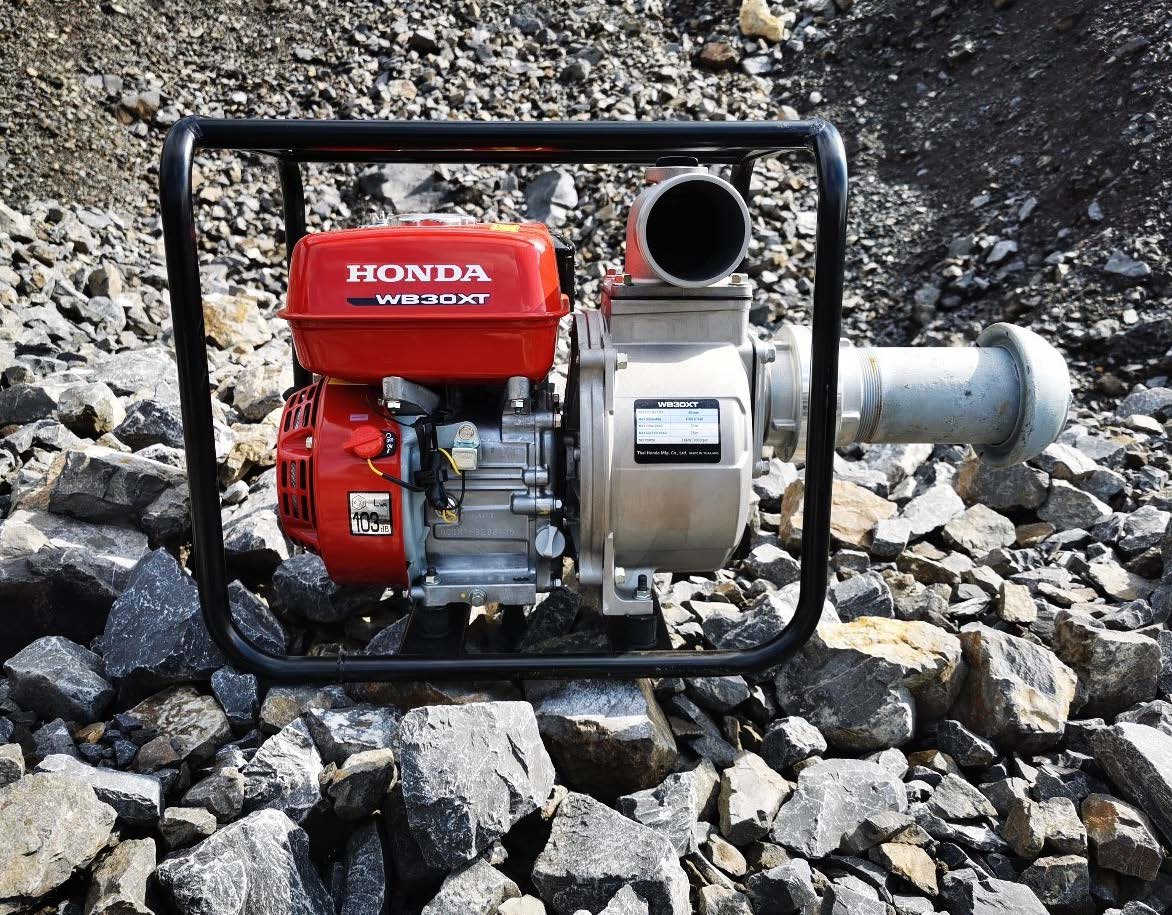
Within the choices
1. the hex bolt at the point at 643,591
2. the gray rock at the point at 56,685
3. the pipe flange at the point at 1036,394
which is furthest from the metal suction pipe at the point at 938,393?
the gray rock at the point at 56,685

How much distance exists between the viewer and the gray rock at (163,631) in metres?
2.31

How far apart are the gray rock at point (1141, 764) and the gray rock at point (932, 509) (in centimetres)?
108

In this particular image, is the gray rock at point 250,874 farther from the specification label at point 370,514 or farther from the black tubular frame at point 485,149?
the specification label at point 370,514

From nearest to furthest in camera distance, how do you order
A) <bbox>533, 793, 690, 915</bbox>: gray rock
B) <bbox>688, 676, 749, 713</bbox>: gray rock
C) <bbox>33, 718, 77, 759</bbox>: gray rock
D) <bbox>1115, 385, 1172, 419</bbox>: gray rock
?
<bbox>533, 793, 690, 915</bbox>: gray rock < <bbox>33, 718, 77, 759</bbox>: gray rock < <bbox>688, 676, 749, 713</bbox>: gray rock < <bbox>1115, 385, 1172, 419</bbox>: gray rock

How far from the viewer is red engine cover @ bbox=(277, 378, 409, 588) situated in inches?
85.4

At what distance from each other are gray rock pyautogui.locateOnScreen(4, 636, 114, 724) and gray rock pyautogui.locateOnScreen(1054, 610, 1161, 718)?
251 centimetres

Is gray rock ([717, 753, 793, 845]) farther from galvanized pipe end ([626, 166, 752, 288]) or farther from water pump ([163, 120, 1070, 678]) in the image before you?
galvanized pipe end ([626, 166, 752, 288])

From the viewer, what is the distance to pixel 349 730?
7.08 ft

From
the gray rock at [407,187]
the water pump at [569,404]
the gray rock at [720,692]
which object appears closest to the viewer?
the water pump at [569,404]

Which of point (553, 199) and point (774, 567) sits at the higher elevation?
point (553, 199)

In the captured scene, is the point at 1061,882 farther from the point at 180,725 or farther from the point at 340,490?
the point at 180,725

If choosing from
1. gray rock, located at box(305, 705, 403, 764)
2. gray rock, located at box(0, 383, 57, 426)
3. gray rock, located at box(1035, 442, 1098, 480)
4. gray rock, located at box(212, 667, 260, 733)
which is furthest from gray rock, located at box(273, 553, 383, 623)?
gray rock, located at box(1035, 442, 1098, 480)

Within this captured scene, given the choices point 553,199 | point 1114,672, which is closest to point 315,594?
point 1114,672

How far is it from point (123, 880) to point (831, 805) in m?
1.46
